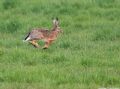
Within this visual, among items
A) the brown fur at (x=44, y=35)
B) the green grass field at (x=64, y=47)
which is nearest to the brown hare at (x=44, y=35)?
the brown fur at (x=44, y=35)

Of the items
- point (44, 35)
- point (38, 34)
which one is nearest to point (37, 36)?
point (38, 34)

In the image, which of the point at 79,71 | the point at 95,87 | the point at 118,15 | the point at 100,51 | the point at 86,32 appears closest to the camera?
the point at 95,87

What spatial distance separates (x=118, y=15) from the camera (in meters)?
14.5

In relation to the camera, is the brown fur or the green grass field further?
the brown fur

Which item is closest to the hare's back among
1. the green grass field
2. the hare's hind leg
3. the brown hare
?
the brown hare

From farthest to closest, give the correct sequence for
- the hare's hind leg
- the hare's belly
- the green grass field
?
the hare's hind leg
the hare's belly
the green grass field

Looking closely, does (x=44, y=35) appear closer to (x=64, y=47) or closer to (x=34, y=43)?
(x=34, y=43)

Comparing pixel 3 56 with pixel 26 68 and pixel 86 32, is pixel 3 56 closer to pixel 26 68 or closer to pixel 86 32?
pixel 26 68

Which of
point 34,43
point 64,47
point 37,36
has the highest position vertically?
point 37,36

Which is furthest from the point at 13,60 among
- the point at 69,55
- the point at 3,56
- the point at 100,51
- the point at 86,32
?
the point at 86,32

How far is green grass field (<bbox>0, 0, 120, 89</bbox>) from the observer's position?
7828 mm

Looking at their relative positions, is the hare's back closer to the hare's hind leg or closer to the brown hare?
the brown hare

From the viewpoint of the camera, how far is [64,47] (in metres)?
10.7

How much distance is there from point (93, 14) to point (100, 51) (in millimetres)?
4650
